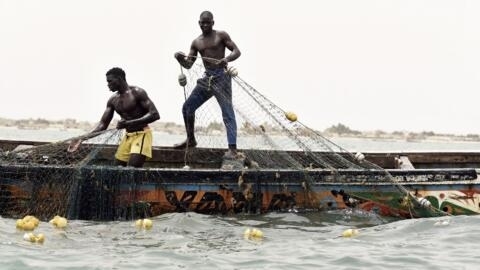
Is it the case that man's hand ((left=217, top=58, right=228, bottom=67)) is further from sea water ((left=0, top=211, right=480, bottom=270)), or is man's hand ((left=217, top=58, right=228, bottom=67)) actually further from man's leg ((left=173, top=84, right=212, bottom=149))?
sea water ((left=0, top=211, right=480, bottom=270))

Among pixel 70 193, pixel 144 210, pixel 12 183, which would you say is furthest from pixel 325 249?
pixel 12 183

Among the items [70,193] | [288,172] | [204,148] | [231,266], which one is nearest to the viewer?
[231,266]

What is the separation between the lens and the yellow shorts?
33.3ft

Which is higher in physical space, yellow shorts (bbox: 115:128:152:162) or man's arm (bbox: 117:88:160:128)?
man's arm (bbox: 117:88:160:128)

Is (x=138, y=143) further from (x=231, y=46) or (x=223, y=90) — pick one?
(x=231, y=46)

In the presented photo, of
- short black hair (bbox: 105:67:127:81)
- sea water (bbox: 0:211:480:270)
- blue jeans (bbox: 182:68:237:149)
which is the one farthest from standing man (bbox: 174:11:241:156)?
sea water (bbox: 0:211:480:270)

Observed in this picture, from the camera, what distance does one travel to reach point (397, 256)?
762 centimetres

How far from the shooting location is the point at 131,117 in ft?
33.8

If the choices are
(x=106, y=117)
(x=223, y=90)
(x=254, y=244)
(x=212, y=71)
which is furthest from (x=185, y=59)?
(x=254, y=244)

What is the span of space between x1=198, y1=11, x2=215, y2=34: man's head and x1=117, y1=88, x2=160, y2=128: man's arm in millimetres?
1479

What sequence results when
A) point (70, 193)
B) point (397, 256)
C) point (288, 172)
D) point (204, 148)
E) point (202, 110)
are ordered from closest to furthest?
point (397, 256) → point (70, 193) → point (288, 172) → point (202, 110) → point (204, 148)

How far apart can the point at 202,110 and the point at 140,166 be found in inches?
62.1

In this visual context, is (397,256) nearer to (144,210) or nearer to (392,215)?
(392,215)

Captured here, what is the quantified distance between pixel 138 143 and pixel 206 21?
7.26ft
